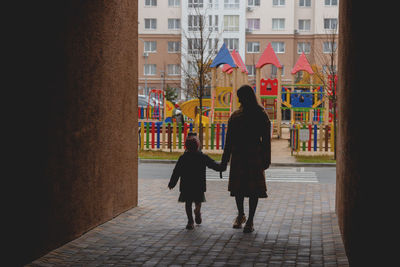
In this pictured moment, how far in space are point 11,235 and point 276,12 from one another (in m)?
68.0

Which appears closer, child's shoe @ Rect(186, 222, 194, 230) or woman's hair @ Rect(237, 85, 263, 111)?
woman's hair @ Rect(237, 85, 263, 111)

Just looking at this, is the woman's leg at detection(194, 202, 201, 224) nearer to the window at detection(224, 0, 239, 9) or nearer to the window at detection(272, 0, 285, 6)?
the window at detection(224, 0, 239, 9)

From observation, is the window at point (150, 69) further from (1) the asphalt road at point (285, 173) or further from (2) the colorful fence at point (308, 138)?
(1) the asphalt road at point (285, 173)

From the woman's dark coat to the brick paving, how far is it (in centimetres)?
61

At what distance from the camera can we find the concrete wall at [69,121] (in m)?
5.60

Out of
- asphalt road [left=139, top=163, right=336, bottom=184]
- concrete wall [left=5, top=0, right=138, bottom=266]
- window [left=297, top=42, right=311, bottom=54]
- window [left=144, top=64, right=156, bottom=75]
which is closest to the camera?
concrete wall [left=5, top=0, right=138, bottom=266]

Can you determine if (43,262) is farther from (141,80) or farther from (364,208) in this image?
(141,80)

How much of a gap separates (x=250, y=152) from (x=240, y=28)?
64406mm

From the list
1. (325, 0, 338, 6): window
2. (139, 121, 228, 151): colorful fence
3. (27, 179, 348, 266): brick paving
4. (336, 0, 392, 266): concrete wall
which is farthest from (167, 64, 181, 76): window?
(336, 0, 392, 266): concrete wall

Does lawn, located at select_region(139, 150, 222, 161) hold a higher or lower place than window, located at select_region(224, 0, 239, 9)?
lower

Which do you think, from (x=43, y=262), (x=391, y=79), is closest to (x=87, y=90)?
(x=43, y=262)

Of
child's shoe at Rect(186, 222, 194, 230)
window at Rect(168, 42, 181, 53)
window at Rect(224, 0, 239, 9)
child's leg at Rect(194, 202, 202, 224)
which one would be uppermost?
window at Rect(224, 0, 239, 9)

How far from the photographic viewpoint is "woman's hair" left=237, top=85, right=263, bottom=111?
7578 mm

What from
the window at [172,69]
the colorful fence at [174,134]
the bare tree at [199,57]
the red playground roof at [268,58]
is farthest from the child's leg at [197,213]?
the window at [172,69]
